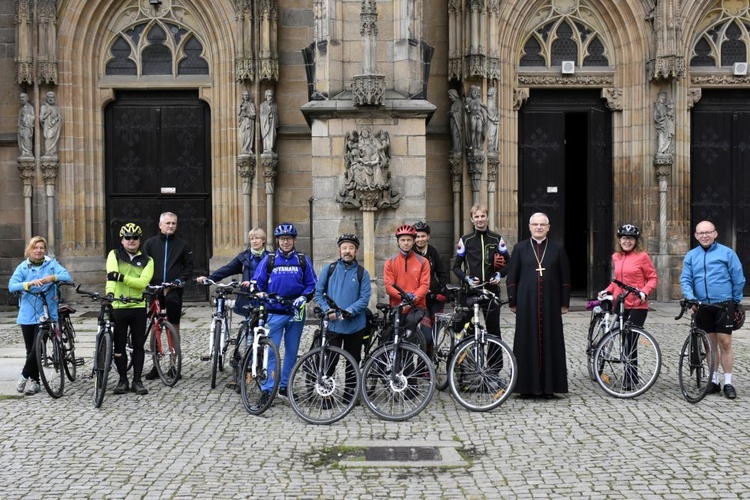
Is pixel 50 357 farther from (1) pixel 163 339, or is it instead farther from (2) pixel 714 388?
(2) pixel 714 388

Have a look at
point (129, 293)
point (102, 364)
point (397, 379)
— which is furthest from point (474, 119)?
point (102, 364)

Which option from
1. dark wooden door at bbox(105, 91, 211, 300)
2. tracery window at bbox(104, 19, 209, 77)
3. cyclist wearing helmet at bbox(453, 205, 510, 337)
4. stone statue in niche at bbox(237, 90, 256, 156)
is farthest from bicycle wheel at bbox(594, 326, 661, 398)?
tracery window at bbox(104, 19, 209, 77)

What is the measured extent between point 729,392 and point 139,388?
19.5 ft

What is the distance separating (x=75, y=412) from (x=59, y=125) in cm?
1017

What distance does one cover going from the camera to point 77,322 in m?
15.4

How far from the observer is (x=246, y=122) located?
17.3m

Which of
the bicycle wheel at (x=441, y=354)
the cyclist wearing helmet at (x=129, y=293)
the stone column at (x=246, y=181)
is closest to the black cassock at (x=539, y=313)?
the bicycle wheel at (x=441, y=354)

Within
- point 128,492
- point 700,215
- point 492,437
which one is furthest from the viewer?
point 700,215

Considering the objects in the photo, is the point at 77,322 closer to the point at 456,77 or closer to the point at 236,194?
the point at 236,194

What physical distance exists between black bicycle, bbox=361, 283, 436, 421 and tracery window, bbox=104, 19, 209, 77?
11219mm

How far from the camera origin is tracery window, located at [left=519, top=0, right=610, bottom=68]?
18250 millimetres

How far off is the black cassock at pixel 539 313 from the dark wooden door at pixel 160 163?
10178 mm

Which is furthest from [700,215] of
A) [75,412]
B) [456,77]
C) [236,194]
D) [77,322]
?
[75,412]

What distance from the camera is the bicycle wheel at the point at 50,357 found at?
9.16m
